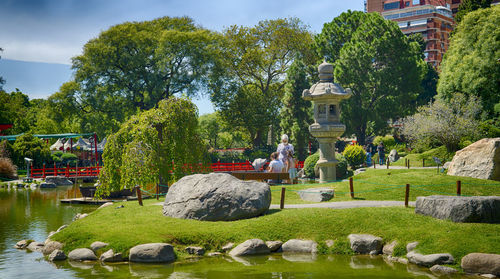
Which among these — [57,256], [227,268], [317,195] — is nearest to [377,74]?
[317,195]

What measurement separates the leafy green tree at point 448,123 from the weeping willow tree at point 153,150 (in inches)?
804

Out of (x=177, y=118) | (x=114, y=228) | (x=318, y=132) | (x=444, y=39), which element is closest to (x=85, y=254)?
(x=114, y=228)

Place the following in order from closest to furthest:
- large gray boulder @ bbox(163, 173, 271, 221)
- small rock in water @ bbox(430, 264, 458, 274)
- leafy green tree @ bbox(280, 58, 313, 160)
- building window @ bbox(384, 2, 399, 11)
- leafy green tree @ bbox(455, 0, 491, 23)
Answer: small rock in water @ bbox(430, 264, 458, 274) → large gray boulder @ bbox(163, 173, 271, 221) → leafy green tree @ bbox(280, 58, 313, 160) → leafy green tree @ bbox(455, 0, 491, 23) → building window @ bbox(384, 2, 399, 11)

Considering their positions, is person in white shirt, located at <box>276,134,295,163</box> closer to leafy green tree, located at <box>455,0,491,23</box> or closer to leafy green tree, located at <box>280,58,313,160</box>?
leafy green tree, located at <box>280,58,313,160</box>

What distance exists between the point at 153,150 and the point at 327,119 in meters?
9.01

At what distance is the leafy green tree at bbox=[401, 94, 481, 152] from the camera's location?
36.5 metres

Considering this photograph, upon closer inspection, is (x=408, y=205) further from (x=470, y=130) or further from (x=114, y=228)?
(x=470, y=130)

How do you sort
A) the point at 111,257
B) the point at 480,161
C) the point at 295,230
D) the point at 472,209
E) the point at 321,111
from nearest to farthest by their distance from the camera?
the point at 111,257, the point at 472,209, the point at 295,230, the point at 480,161, the point at 321,111

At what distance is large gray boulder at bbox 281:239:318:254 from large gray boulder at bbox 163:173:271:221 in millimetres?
2009

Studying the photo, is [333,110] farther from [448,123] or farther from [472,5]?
[472,5]

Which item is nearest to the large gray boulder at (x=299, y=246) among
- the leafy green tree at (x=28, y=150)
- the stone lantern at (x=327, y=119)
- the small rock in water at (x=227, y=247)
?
the small rock in water at (x=227, y=247)

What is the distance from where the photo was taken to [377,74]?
50.7 meters

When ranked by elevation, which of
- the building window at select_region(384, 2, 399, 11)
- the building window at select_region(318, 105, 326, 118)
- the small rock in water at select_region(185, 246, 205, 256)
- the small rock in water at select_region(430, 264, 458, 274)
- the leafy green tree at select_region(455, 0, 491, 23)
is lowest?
the small rock in water at select_region(430, 264, 458, 274)

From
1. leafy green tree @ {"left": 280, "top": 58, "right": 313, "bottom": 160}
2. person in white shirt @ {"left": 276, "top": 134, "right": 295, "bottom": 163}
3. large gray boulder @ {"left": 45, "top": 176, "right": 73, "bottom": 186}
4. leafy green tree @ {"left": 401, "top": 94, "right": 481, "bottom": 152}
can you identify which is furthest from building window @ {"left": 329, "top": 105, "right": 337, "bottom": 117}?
large gray boulder @ {"left": 45, "top": 176, "right": 73, "bottom": 186}
